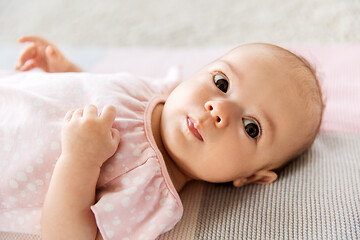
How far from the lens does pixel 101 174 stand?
0.85m

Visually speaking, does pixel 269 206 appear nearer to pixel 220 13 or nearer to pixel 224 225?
pixel 224 225

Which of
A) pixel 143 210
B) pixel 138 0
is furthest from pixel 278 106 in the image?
pixel 138 0

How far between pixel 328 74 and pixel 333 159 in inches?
18.3

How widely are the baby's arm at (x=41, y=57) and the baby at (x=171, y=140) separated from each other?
22 centimetres

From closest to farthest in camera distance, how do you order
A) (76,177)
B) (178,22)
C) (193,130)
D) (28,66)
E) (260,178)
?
(76,177), (193,130), (260,178), (28,66), (178,22)

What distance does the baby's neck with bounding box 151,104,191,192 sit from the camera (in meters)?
0.97

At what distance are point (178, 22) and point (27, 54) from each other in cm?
86

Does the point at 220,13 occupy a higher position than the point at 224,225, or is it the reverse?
the point at 220,13

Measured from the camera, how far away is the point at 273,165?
1003 mm

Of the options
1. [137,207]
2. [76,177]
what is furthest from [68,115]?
[137,207]

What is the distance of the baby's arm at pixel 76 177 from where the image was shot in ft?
2.57

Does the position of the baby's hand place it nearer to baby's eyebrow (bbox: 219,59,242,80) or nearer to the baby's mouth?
the baby's mouth

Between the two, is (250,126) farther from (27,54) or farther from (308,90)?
(27,54)

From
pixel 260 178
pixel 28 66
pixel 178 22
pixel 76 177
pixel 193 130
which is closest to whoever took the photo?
pixel 76 177
